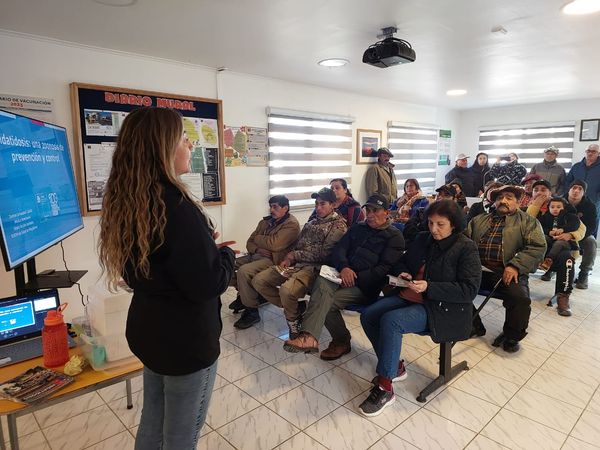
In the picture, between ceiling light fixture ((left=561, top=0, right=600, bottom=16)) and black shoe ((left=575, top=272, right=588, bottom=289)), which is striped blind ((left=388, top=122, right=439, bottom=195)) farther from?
ceiling light fixture ((left=561, top=0, right=600, bottom=16))

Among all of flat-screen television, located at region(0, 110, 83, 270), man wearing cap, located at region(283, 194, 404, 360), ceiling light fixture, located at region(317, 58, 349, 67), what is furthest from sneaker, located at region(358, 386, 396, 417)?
ceiling light fixture, located at region(317, 58, 349, 67)

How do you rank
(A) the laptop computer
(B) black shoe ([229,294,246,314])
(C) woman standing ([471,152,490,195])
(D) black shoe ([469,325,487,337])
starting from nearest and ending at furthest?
(A) the laptop computer, (D) black shoe ([469,325,487,337]), (B) black shoe ([229,294,246,314]), (C) woman standing ([471,152,490,195])

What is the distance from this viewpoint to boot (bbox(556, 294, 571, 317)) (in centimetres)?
345

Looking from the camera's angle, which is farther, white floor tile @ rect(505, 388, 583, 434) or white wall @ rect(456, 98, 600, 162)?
white wall @ rect(456, 98, 600, 162)

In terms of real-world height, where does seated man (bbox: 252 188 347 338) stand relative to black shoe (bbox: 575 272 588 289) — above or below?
above

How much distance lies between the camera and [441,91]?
545 centimetres

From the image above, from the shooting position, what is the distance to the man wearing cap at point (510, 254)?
2.76 meters

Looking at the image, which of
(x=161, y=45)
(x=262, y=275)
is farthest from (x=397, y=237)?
(x=161, y=45)

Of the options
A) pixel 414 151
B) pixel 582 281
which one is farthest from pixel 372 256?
pixel 414 151

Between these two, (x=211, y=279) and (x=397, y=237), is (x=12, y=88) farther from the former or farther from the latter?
(x=397, y=237)

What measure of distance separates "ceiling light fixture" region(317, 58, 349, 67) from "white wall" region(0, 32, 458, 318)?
954mm

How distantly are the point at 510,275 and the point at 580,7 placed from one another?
179 cm

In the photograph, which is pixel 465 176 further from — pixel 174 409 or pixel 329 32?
pixel 174 409

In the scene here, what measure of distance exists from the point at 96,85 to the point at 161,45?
25.6 inches
